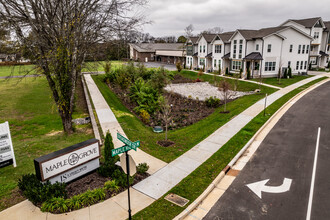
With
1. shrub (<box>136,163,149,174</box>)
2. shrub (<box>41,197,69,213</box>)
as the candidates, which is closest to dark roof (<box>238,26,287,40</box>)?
shrub (<box>136,163,149,174</box>)

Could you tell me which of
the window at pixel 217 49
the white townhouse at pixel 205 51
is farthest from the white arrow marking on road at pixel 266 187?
the white townhouse at pixel 205 51

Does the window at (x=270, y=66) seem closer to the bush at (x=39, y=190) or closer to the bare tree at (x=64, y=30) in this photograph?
the bare tree at (x=64, y=30)

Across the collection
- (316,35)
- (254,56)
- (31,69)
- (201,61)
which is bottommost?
(31,69)

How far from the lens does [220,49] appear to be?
46062 mm

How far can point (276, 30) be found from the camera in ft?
124

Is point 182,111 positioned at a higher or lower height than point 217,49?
lower

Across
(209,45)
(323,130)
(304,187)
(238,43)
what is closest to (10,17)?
(304,187)

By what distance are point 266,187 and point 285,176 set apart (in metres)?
1.44

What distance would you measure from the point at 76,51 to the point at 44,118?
27.0 ft

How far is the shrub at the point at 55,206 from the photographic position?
7809 millimetres

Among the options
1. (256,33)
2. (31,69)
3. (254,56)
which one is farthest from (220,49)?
(31,69)

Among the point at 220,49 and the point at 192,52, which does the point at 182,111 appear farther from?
the point at 192,52

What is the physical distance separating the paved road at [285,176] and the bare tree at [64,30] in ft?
34.2

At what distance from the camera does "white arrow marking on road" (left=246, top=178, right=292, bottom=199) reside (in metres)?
9.23
